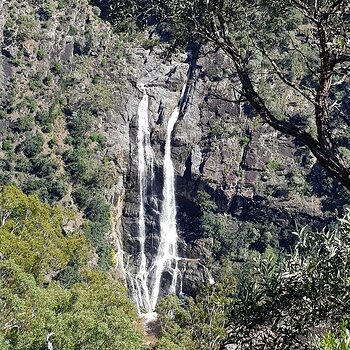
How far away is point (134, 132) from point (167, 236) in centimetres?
1069

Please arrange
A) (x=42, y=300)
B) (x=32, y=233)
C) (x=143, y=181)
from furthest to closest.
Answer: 1. (x=143, y=181)
2. (x=32, y=233)
3. (x=42, y=300)

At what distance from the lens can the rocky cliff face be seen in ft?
146

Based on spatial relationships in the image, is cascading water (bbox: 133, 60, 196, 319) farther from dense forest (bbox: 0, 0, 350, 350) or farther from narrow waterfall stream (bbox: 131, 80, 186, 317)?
dense forest (bbox: 0, 0, 350, 350)

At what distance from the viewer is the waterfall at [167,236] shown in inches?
1604

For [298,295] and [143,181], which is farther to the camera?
[143,181]

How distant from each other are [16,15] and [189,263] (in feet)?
104

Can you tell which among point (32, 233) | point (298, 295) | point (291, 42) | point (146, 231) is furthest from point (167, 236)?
point (298, 295)

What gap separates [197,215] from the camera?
45.5 metres

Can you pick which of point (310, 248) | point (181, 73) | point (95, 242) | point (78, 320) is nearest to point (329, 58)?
point (310, 248)

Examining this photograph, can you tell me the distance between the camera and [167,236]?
43094mm

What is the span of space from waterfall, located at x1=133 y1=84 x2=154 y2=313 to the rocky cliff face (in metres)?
0.58

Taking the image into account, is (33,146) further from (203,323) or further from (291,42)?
(291,42)

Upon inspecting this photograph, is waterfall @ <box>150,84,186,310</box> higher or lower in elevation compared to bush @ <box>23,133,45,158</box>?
lower

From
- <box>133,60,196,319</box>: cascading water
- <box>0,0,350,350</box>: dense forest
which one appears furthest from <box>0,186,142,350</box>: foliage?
<box>133,60,196,319</box>: cascading water
